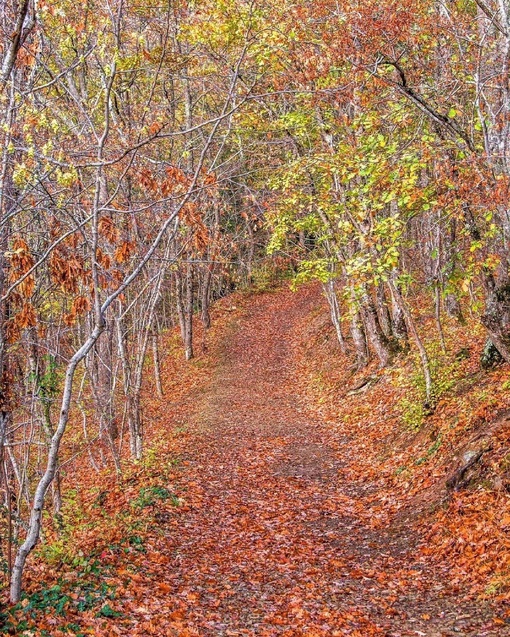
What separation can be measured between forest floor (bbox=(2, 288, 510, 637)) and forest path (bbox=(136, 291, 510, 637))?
23 mm

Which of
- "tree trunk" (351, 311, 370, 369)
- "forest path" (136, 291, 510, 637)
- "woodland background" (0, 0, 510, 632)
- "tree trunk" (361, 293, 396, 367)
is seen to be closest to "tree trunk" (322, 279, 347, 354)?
"tree trunk" (351, 311, 370, 369)

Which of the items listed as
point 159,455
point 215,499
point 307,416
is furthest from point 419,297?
point 215,499

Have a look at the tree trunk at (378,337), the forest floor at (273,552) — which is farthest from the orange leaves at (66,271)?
the tree trunk at (378,337)

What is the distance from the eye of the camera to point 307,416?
17594mm

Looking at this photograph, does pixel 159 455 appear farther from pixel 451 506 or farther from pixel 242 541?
pixel 451 506

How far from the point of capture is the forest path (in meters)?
6.36

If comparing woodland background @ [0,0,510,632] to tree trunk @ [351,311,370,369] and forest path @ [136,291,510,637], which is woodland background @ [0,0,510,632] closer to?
forest path @ [136,291,510,637]

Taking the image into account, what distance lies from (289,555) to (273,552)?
27 cm

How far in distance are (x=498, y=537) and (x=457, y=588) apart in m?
0.80

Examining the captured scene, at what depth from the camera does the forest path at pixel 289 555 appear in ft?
20.9

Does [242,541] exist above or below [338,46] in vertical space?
below

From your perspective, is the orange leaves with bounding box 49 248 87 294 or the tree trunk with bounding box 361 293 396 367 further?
the tree trunk with bounding box 361 293 396 367

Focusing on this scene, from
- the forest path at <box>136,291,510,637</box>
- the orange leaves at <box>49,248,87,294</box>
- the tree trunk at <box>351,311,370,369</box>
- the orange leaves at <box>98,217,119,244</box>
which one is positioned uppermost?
the orange leaves at <box>98,217,119,244</box>

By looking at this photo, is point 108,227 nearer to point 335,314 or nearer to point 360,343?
point 360,343
